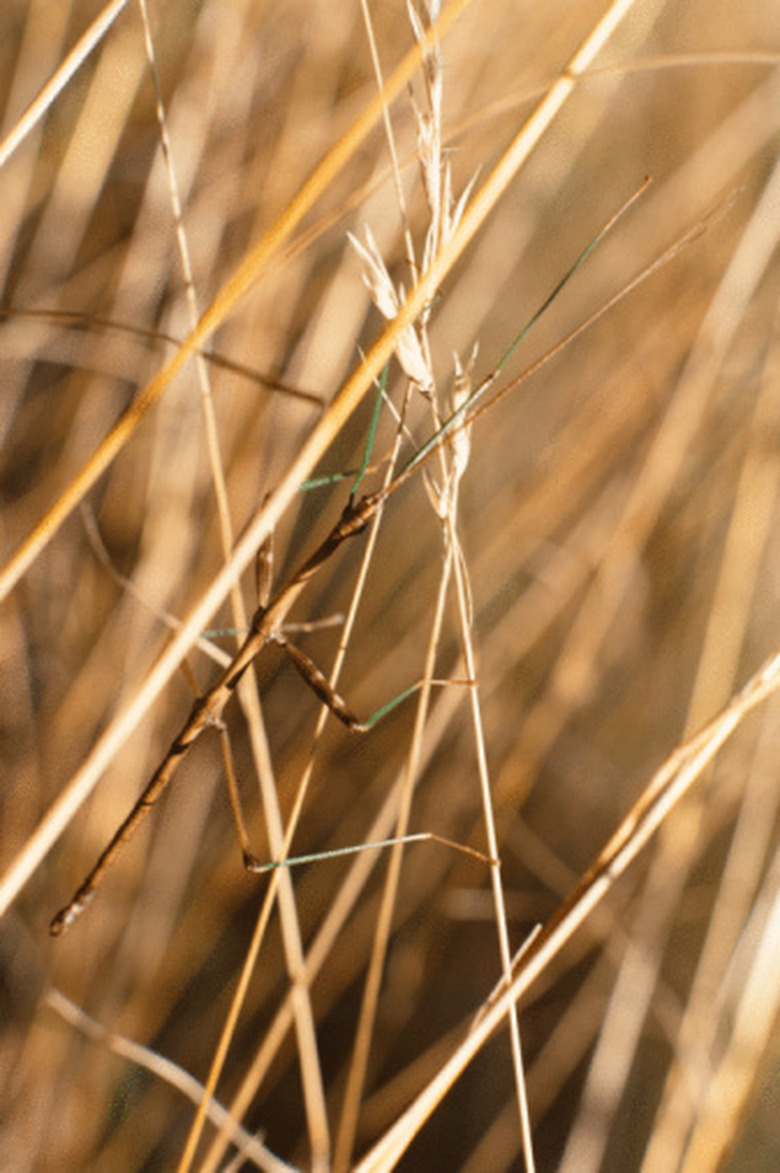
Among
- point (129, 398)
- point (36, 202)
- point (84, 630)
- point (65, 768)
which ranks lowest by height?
point (65, 768)

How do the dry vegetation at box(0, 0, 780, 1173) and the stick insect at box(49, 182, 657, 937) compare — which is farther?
the dry vegetation at box(0, 0, 780, 1173)

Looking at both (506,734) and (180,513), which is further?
(506,734)

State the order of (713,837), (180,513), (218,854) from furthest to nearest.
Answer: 1. (713,837)
2. (218,854)
3. (180,513)

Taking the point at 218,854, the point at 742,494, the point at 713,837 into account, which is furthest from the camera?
the point at 713,837

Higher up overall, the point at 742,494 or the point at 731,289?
the point at 731,289

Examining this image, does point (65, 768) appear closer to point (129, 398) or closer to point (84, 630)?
point (84, 630)

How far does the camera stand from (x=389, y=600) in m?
0.91

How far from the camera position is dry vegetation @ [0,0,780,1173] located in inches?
28.1

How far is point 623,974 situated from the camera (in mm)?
690

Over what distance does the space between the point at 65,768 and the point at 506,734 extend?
0.40 meters

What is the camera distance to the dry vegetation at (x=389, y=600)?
715 millimetres

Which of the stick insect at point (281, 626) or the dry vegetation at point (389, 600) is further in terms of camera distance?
the dry vegetation at point (389, 600)

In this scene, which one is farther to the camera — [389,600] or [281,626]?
[389,600]

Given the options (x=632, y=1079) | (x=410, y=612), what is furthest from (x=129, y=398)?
(x=632, y=1079)
